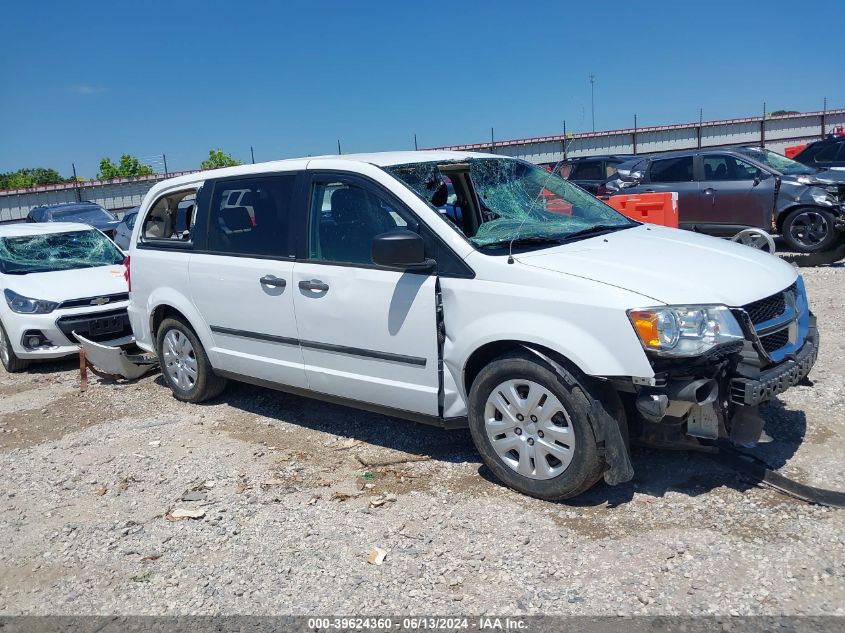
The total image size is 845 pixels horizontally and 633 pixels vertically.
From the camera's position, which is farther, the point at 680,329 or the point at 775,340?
the point at 775,340

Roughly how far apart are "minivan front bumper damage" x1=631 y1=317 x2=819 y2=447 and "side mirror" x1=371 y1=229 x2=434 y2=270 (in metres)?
1.35

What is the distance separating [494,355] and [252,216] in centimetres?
217

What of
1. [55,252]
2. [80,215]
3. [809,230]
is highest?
[80,215]

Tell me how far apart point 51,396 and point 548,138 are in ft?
86.5

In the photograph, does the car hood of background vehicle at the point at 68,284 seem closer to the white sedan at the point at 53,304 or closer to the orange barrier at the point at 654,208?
the white sedan at the point at 53,304

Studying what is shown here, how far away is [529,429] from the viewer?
3.90 m

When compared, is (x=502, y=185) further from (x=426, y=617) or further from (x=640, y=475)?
(x=426, y=617)

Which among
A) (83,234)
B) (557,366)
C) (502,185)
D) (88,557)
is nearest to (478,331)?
(557,366)

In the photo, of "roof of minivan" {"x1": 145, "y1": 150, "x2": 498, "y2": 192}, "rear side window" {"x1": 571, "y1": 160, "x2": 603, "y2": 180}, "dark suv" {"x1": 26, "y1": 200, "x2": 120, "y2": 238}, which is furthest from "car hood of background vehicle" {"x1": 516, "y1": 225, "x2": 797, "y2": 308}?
"dark suv" {"x1": 26, "y1": 200, "x2": 120, "y2": 238}

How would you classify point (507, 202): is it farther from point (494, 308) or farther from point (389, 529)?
point (389, 529)

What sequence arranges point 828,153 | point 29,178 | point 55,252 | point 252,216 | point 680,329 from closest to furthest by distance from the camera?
point 680,329 → point 252,216 → point 55,252 → point 828,153 → point 29,178

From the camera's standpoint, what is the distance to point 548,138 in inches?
1202

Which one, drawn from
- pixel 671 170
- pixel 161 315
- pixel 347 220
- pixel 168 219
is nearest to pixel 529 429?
pixel 347 220

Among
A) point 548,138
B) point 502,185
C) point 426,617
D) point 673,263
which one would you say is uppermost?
point 548,138
